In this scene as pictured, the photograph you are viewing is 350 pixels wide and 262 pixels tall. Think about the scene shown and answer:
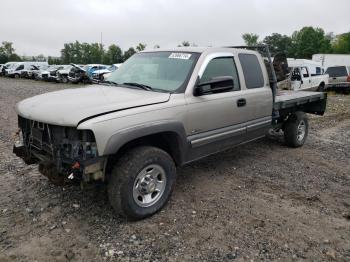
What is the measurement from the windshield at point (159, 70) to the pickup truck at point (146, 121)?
0.01 m

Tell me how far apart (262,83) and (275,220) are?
2.44 m

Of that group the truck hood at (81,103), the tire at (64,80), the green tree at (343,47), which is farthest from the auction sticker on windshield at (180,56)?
the green tree at (343,47)

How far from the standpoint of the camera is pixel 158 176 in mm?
4156

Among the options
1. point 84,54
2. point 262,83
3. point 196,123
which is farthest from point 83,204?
point 84,54

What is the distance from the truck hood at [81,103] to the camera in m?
3.54

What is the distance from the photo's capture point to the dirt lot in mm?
3453

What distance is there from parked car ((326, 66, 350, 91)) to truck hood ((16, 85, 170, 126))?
17.6 meters

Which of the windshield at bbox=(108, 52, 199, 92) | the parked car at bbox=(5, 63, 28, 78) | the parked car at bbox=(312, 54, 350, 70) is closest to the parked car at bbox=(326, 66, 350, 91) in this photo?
the parked car at bbox=(312, 54, 350, 70)

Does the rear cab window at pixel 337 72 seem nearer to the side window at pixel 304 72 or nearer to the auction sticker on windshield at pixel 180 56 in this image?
the side window at pixel 304 72

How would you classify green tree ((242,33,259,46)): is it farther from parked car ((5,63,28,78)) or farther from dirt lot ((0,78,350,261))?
dirt lot ((0,78,350,261))

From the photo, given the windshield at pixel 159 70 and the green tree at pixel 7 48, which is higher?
the green tree at pixel 7 48

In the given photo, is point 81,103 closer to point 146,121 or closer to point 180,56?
point 146,121

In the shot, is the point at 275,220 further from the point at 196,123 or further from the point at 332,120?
the point at 332,120

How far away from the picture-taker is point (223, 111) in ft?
15.8
